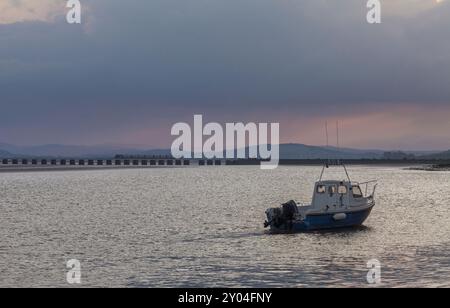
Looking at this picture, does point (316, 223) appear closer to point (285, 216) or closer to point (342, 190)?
point (285, 216)

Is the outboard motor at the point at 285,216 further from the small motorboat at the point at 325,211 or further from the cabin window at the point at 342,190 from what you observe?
the cabin window at the point at 342,190

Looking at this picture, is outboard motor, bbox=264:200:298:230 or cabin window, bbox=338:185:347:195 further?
cabin window, bbox=338:185:347:195

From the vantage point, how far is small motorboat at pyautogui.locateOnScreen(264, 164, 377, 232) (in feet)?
155

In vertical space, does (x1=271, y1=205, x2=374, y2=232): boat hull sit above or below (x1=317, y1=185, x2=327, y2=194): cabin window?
below

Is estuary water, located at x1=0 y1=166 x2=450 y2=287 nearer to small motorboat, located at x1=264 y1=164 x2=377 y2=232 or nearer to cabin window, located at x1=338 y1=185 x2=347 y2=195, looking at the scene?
small motorboat, located at x1=264 y1=164 x2=377 y2=232

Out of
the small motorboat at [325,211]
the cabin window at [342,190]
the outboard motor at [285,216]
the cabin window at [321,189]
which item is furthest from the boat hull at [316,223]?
the cabin window at [321,189]

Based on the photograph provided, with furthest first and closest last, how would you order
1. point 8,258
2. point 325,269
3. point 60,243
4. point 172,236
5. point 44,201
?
point 44,201 → point 172,236 → point 60,243 → point 8,258 → point 325,269

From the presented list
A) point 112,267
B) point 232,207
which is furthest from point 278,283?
point 232,207

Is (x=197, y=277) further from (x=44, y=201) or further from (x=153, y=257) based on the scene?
(x=44, y=201)

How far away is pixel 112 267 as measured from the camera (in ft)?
115

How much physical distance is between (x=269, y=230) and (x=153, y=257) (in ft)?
44.2

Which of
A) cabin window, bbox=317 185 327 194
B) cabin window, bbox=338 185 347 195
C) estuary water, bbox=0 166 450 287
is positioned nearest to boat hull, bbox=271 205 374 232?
estuary water, bbox=0 166 450 287

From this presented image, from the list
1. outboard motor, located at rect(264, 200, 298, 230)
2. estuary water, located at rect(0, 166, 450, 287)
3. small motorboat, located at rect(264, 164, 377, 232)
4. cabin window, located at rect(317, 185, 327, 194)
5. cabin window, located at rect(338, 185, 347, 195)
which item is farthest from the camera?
cabin window, located at rect(317, 185, 327, 194)
